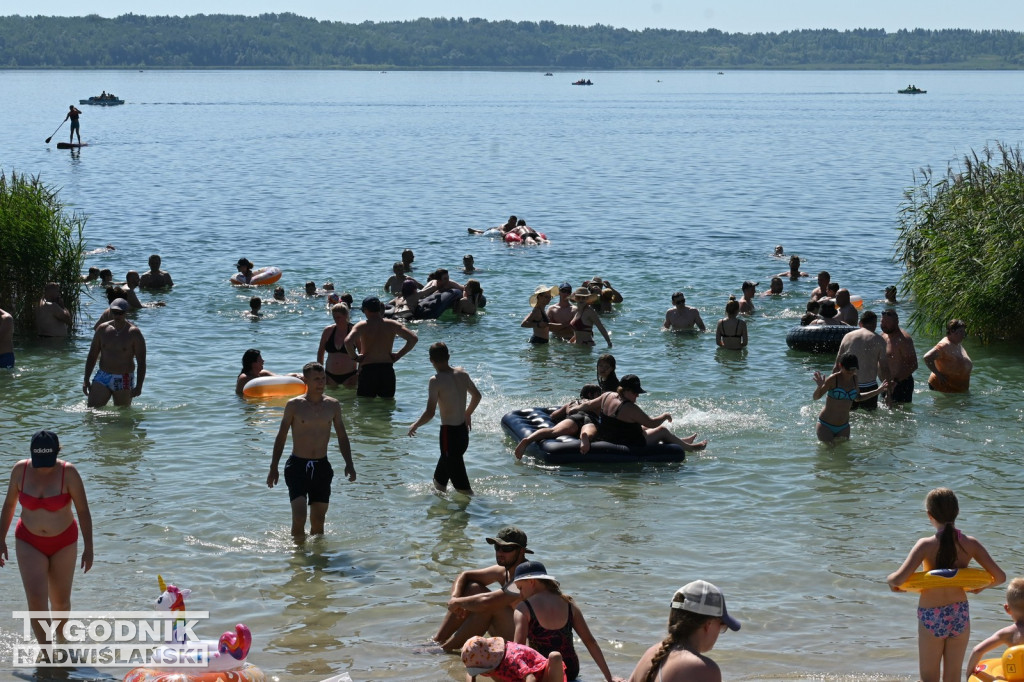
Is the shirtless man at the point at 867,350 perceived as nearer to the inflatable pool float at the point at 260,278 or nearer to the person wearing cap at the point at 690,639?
the person wearing cap at the point at 690,639

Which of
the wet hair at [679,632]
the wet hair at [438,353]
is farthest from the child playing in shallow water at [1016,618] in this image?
the wet hair at [438,353]

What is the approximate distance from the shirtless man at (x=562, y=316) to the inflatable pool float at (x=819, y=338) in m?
3.70

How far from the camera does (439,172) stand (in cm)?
5700

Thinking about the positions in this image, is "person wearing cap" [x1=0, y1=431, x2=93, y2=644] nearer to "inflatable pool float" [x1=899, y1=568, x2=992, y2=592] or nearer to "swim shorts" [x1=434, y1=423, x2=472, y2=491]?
"swim shorts" [x1=434, y1=423, x2=472, y2=491]

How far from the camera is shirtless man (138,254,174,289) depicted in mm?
25188

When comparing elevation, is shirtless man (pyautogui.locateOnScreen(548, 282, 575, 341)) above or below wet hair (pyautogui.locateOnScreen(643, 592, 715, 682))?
below

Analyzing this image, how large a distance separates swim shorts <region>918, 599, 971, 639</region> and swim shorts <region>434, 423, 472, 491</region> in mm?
5455

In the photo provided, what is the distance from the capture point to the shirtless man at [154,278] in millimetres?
25188

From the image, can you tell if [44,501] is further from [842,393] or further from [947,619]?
[842,393]

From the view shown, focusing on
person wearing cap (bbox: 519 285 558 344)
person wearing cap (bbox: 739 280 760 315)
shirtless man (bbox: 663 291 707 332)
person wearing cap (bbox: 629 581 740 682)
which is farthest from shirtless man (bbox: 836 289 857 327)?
person wearing cap (bbox: 629 581 740 682)

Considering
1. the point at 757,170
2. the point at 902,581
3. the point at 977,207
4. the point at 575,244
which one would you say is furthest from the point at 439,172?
the point at 902,581

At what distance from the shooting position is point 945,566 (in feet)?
A: 24.8

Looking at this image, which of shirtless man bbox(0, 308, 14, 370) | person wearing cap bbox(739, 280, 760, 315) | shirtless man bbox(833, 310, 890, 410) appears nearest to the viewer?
shirtless man bbox(833, 310, 890, 410)

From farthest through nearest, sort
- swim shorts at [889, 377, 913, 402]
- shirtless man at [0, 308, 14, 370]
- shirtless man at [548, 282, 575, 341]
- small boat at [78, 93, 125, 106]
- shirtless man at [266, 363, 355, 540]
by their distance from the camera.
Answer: small boat at [78, 93, 125, 106], shirtless man at [548, 282, 575, 341], shirtless man at [0, 308, 14, 370], swim shorts at [889, 377, 913, 402], shirtless man at [266, 363, 355, 540]
